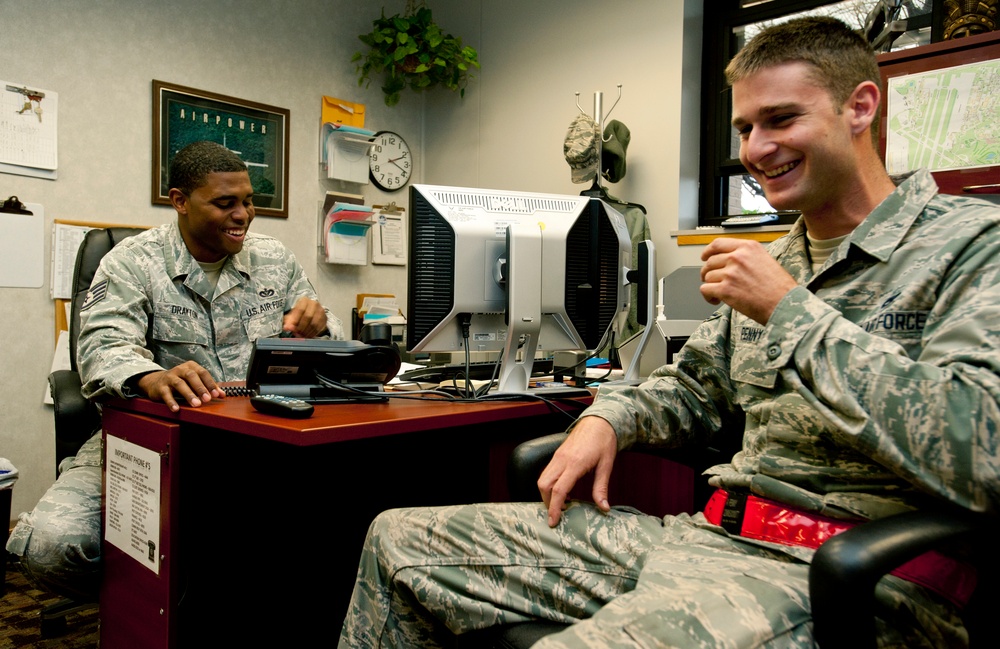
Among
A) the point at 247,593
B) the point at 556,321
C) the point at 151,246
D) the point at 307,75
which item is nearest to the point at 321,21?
the point at 307,75

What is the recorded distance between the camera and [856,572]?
2.25ft

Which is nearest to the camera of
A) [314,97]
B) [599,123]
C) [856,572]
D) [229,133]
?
[856,572]

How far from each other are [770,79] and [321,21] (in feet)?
10.2

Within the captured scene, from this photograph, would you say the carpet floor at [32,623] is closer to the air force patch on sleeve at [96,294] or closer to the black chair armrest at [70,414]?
the black chair armrest at [70,414]

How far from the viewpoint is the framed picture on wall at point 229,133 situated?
3133mm

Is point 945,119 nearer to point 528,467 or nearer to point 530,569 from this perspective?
point 528,467

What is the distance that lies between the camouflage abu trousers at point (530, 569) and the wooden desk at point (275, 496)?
0.21 meters

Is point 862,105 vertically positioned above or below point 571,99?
below

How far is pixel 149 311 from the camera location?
189cm

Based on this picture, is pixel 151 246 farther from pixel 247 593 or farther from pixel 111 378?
pixel 247 593

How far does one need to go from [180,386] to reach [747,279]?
40.1 inches

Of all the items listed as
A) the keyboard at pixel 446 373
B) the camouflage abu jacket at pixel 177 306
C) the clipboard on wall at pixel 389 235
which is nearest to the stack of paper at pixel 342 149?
the clipboard on wall at pixel 389 235

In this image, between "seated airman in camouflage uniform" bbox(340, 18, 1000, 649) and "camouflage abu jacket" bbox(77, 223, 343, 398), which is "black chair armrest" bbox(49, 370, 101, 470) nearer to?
"camouflage abu jacket" bbox(77, 223, 343, 398)

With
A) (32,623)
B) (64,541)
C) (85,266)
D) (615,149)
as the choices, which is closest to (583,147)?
(615,149)
